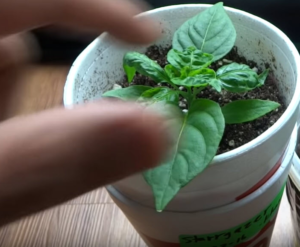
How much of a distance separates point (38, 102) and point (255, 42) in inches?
16.2

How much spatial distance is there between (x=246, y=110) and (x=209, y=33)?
0.09 m

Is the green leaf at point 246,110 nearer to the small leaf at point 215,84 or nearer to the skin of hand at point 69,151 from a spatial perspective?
the small leaf at point 215,84

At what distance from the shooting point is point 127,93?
431 millimetres

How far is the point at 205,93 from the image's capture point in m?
0.48

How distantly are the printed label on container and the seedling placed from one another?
100mm

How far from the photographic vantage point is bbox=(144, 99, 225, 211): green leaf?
1.16ft

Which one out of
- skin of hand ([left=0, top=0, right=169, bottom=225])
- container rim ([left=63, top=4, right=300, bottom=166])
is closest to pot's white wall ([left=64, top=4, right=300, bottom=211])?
container rim ([left=63, top=4, right=300, bottom=166])

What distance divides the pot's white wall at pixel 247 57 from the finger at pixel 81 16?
0.29 feet

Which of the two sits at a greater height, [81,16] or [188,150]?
[81,16]

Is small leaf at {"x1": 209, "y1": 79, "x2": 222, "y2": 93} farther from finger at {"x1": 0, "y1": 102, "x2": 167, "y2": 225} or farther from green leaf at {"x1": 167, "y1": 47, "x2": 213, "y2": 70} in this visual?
finger at {"x1": 0, "y1": 102, "x2": 167, "y2": 225}

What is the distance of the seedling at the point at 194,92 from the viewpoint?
14.2 inches

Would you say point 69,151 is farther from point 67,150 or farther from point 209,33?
point 209,33

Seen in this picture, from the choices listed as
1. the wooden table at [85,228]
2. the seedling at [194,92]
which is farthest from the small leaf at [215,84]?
the wooden table at [85,228]

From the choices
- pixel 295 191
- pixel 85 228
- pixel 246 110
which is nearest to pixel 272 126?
pixel 246 110
